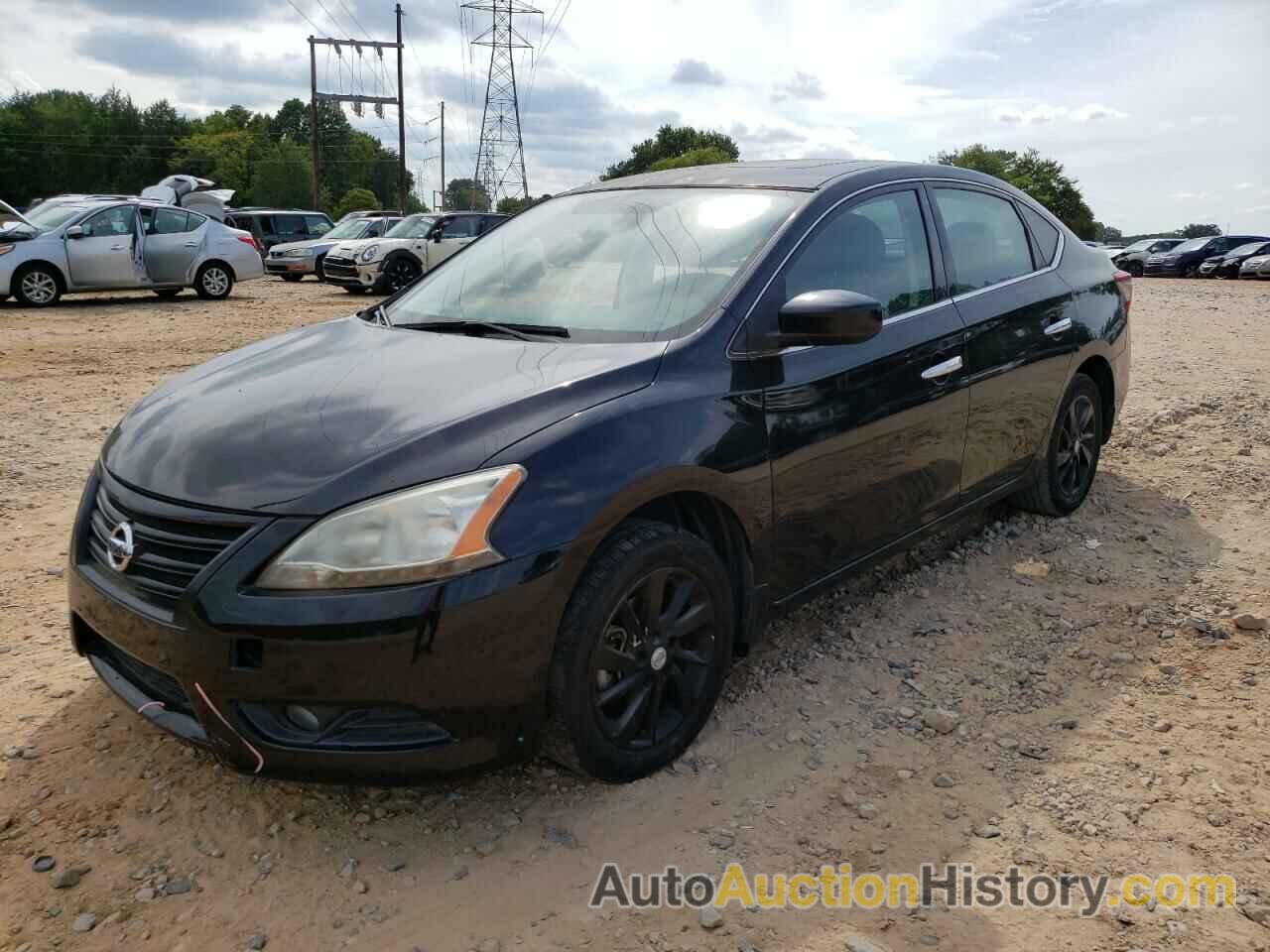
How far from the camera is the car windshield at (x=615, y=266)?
3.11 meters

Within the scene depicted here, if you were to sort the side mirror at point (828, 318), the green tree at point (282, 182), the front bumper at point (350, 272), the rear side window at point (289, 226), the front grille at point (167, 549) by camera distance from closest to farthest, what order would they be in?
the front grille at point (167, 549) → the side mirror at point (828, 318) → the front bumper at point (350, 272) → the rear side window at point (289, 226) → the green tree at point (282, 182)

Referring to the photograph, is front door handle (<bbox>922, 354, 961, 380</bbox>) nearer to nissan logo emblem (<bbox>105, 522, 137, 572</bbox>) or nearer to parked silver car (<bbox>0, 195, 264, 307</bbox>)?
nissan logo emblem (<bbox>105, 522, 137, 572</bbox>)

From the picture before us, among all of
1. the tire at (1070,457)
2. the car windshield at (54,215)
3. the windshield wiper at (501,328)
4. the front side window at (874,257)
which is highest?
the car windshield at (54,215)

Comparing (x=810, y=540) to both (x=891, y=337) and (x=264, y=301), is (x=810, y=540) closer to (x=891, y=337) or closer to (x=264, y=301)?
(x=891, y=337)

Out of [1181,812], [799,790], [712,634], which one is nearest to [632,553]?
[712,634]

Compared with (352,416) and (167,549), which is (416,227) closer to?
(352,416)

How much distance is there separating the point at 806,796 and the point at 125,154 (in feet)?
285

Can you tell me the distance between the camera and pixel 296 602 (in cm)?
225

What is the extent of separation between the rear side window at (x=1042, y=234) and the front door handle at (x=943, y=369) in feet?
3.85

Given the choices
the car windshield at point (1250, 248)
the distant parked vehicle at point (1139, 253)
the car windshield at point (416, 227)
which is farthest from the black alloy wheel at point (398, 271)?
the car windshield at point (1250, 248)

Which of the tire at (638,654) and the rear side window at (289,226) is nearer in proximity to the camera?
the tire at (638,654)

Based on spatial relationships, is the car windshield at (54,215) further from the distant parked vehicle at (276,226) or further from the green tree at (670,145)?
the green tree at (670,145)

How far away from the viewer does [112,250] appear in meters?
14.8

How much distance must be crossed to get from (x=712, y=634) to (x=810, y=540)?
521 millimetres
